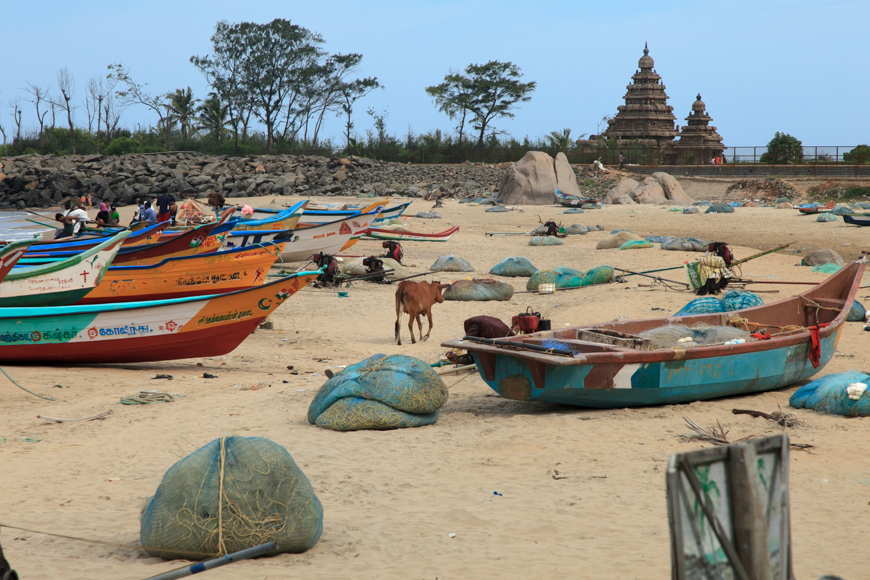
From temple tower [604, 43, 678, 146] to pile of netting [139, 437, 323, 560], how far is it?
52420mm

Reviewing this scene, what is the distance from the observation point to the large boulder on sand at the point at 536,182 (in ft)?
122

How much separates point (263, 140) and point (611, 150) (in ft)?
92.4

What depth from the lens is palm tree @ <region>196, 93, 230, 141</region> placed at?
61.5 m

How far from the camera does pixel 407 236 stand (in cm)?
2414

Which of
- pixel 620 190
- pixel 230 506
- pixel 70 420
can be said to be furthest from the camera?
pixel 620 190

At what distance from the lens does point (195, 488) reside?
3.95 m

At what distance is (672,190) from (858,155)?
445 inches

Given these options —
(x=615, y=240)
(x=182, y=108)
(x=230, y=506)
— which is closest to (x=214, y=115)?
(x=182, y=108)

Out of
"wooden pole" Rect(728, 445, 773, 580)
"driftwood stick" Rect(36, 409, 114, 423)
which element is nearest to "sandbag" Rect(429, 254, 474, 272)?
"driftwood stick" Rect(36, 409, 114, 423)

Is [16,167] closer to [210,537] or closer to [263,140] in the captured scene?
[263,140]

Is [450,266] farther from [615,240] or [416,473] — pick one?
[416,473]

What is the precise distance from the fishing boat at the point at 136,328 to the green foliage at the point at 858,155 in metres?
39.0

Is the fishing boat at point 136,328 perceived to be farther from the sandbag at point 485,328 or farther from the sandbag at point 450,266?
the sandbag at point 450,266

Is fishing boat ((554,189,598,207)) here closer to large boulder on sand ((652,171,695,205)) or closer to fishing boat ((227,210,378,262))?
large boulder on sand ((652,171,695,205))
